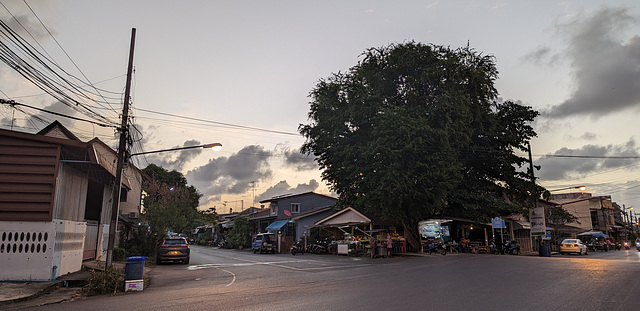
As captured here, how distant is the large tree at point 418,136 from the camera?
27.1 m

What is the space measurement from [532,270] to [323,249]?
72.1 feet

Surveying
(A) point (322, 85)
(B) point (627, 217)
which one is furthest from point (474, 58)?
(B) point (627, 217)

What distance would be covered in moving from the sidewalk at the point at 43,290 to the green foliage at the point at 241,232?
124 ft

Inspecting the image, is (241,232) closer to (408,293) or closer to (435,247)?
(435,247)

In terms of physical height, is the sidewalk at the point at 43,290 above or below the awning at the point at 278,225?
below

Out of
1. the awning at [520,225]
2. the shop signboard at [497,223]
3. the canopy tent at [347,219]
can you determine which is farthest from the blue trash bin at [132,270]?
the awning at [520,225]

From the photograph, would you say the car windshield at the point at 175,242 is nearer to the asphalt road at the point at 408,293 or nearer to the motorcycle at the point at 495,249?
the asphalt road at the point at 408,293

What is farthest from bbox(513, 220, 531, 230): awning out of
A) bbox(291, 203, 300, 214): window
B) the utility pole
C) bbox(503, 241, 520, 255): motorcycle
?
the utility pole

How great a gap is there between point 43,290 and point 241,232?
4140 centimetres

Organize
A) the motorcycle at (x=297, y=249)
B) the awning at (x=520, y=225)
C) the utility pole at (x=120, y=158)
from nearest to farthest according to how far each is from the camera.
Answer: the utility pole at (x=120, y=158) < the awning at (x=520, y=225) < the motorcycle at (x=297, y=249)

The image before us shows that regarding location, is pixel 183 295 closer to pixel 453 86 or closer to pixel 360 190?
pixel 360 190

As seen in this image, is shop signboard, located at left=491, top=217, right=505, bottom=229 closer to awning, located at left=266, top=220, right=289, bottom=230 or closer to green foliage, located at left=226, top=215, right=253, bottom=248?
awning, located at left=266, top=220, right=289, bottom=230

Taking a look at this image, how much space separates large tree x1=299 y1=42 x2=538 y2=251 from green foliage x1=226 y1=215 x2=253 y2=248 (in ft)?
68.3

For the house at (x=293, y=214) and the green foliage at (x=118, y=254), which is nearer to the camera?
the green foliage at (x=118, y=254)
